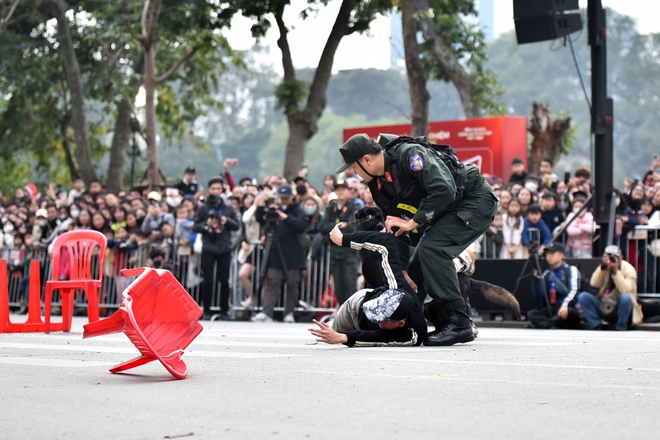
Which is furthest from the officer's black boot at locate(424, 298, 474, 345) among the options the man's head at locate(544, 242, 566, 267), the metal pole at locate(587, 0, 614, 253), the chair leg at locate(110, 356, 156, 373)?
the metal pole at locate(587, 0, 614, 253)

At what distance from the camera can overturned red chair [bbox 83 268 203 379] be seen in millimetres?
5770

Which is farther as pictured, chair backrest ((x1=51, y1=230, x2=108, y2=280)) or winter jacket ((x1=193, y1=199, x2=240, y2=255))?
winter jacket ((x1=193, y1=199, x2=240, y2=255))

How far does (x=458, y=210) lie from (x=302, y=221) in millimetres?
7094

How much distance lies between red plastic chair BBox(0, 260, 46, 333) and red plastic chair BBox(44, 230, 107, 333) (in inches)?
4.3

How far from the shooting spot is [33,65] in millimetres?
31031

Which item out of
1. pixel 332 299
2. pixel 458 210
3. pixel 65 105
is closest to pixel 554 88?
pixel 65 105

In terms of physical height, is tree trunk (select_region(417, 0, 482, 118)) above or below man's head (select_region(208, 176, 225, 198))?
above

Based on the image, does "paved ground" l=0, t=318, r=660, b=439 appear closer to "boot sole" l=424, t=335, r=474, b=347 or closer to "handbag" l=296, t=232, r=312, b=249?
"boot sole" l=424, t=335, r=474, b=347

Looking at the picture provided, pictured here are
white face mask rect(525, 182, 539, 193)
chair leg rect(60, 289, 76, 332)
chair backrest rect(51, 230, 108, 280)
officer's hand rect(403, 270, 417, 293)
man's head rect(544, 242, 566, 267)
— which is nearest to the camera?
officer's hand rect(403, 270, 417, 293)

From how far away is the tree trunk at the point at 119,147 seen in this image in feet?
104

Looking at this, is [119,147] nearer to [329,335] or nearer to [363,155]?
[363,155]

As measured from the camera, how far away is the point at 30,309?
11602mm

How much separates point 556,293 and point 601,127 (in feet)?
7.09

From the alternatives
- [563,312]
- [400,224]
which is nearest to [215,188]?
[563,312]
